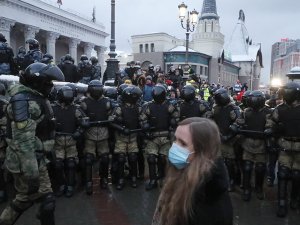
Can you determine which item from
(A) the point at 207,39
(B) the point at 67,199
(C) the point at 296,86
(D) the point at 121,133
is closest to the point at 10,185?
(B) the point at 67,199

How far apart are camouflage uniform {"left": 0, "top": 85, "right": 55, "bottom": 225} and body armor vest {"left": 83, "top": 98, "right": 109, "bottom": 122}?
7.16 ft

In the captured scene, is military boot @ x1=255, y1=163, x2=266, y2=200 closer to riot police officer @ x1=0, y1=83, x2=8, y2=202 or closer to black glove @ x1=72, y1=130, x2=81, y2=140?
black glove @ x1=72, y1=130, x2=81, y2=140

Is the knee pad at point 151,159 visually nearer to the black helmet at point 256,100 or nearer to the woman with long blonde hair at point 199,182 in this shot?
the black helmet at point 256,100

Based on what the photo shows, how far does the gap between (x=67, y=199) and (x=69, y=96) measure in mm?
1575

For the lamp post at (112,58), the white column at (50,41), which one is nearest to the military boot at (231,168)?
the lamp post at (112,58)

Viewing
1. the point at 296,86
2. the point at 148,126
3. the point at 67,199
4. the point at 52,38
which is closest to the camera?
the point at 296,86

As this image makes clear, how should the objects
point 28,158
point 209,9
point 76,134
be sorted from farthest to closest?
point 209,9
point 76,134
point 28,158

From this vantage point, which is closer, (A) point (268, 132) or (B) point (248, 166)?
(A) point (268, 132)

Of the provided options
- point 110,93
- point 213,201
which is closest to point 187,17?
point 110,93

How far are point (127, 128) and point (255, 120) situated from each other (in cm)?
209

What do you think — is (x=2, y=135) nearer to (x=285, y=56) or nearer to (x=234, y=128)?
(x=234, y=128)

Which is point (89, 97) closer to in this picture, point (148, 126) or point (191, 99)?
point (148, 126)

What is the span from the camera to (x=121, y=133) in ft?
21.0

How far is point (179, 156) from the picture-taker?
2.16 metres
